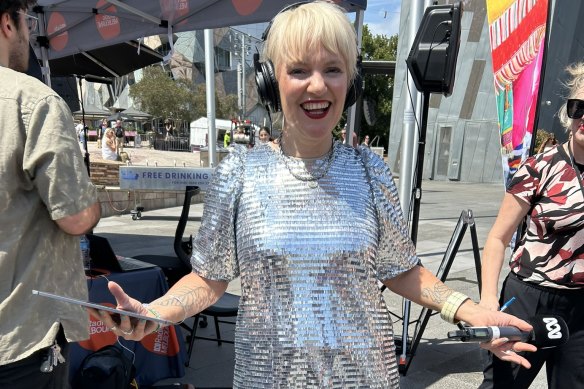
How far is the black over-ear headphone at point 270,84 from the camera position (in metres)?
1.41

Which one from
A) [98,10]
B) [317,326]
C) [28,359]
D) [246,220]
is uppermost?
[98,10]

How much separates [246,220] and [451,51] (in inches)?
92.8

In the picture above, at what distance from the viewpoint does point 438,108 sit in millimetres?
21906

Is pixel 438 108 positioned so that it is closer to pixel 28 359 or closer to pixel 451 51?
pixel 451 51

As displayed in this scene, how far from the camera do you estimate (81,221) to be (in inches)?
65.1

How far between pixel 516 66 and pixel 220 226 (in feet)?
8.86

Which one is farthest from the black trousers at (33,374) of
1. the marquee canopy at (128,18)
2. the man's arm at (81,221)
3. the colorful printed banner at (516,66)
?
the marquee canopy at (128,18)

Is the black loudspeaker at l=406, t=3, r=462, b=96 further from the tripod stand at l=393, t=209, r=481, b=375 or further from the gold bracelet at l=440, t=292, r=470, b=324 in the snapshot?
the gold bracelet at l=440, t=292, r=470, b=324

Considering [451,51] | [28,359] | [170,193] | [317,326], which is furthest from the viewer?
[170,193]

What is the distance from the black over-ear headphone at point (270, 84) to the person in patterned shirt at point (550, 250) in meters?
1.10

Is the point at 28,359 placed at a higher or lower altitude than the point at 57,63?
lower

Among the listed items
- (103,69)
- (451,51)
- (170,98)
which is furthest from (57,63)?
(170,98)

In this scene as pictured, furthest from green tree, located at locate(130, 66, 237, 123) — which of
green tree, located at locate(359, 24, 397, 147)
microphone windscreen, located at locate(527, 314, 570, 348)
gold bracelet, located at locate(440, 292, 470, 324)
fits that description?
gold bracelet, located at locate(440, 292, 470, 324)

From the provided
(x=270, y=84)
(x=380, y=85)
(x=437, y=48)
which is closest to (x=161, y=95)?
(x=380, y=85)
